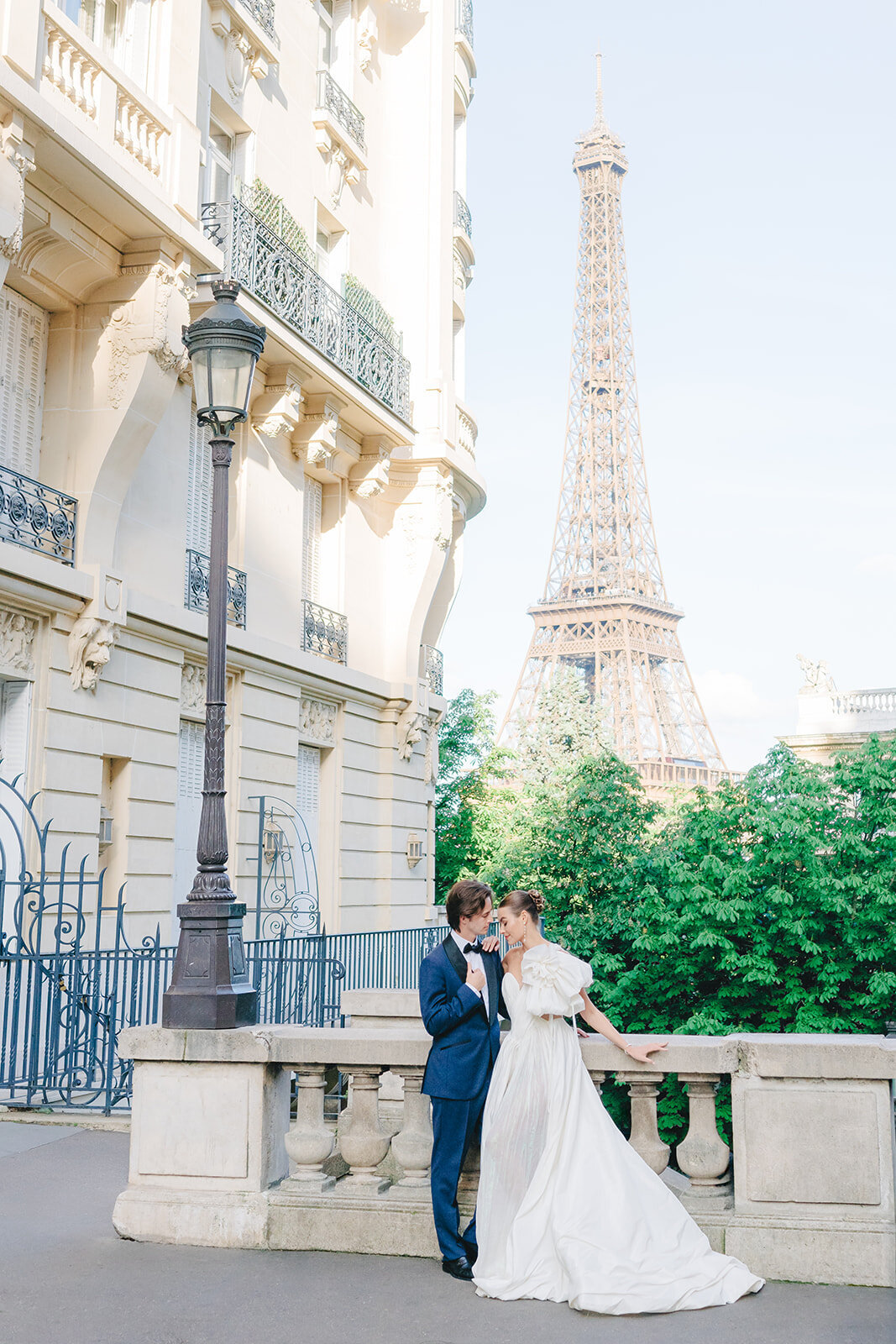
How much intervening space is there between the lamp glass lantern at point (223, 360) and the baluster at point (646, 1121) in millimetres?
4157

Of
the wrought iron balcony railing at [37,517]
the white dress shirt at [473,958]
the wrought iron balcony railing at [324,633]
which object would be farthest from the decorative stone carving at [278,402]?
the white dress shirt at [473,958]

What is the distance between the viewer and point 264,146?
681 inches

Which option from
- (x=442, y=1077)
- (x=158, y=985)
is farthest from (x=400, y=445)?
(x=442, y=1077)

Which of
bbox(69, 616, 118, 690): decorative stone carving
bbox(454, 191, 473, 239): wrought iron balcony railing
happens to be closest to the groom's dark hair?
bbox(69, 616, 118, 690): decorative stone carving

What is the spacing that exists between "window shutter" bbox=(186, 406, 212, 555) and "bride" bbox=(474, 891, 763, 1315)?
10.4 meters

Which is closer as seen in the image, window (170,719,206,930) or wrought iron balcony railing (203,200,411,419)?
window (170,719,206,930)

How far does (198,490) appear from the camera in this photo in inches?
607

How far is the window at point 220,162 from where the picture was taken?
1596 centimetres

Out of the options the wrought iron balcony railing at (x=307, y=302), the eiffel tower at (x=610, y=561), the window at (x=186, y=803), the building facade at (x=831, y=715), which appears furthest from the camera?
the eiffel tower at (x=610, y=561)

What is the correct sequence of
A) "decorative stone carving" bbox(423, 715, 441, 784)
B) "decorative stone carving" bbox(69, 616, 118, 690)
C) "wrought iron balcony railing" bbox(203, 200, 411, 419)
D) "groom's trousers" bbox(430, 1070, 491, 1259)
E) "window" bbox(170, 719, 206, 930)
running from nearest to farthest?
"groom's trousers" bbox(430, 1070, 491, 1259)
"decorative stone carving" bbox(69, 616, 118, 690)
"window" bbox(170, 719, 206, 930)
"wrought iron balcony railing" bbox(203, 200, 411, 419)
"decorative stone carving" bbox(423, 715, 441, 784)

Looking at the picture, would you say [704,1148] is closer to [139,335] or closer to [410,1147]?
[410,1147]

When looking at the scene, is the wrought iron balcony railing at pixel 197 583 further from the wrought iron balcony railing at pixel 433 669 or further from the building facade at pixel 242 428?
the wrought iron balcony railing at pixel 433 669

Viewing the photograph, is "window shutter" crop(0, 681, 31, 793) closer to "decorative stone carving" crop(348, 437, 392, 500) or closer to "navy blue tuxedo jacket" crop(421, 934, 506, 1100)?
"navy blue tuxedo jacket" crop(421, 934, 506, 1100)

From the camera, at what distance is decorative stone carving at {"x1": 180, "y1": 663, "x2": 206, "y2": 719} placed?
48.2ft
